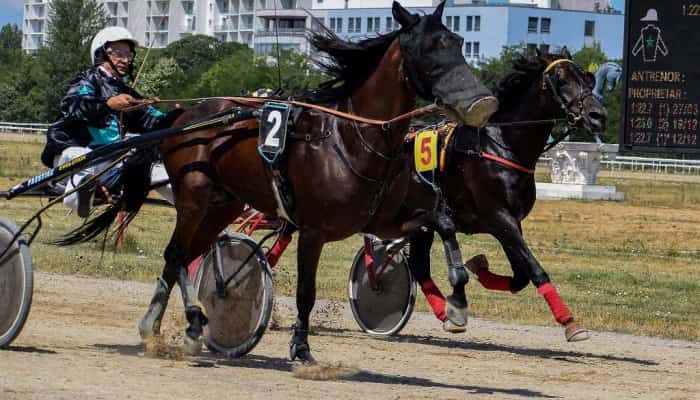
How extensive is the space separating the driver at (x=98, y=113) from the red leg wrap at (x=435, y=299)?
A: 229 cm

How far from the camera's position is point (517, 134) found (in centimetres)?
1046

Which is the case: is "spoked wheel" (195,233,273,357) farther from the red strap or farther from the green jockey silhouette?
the green jockey silhouette

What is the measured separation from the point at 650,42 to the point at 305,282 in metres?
8.44

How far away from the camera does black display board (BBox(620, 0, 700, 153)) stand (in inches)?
Answer: 599

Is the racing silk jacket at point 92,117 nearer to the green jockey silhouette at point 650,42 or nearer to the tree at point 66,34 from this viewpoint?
the green jockey silhouette at point 650,42

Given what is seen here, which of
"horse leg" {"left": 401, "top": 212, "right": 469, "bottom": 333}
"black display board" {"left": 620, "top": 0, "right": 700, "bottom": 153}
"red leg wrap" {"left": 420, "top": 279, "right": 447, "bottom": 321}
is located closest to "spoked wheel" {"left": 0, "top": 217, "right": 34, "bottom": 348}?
"horse leg" {"left": 401, "top": 212, "right": 469, "bottom": 333}

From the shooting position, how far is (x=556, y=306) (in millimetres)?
9578

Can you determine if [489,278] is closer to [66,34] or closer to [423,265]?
[423,265]

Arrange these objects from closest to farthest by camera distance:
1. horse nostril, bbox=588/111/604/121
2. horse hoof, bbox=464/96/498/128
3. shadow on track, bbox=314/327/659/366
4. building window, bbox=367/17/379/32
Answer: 1. horse hoof, bbox=464/96/498/128
2. shadow on track, bbox=314/327/659/366
3. horse nostril, bbox=588/111/604/121
4. building window, bbox=367/17/379/32

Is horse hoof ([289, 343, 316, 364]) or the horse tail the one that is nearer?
horse hoof ([289, 343, 316, 364])

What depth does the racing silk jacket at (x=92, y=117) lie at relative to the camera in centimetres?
913

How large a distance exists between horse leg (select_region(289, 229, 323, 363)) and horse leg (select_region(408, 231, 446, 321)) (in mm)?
1966

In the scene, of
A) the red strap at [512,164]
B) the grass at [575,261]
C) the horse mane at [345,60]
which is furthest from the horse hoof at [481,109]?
the grass at [575,261]

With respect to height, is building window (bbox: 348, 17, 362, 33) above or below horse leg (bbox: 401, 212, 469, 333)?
above
